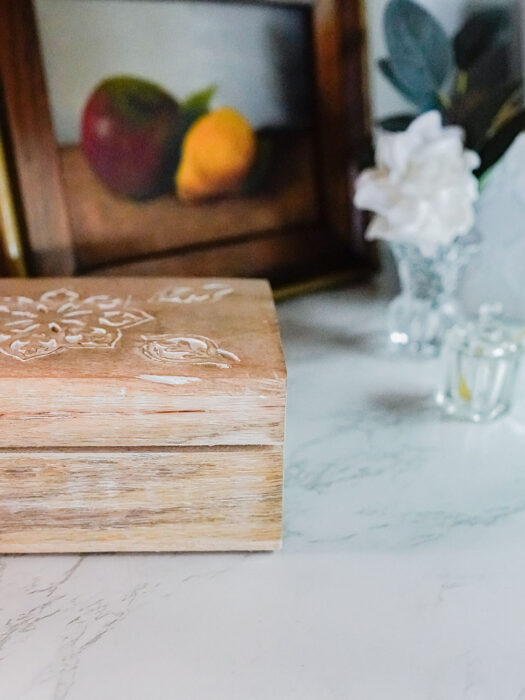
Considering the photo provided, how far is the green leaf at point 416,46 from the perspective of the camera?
25.5 inches

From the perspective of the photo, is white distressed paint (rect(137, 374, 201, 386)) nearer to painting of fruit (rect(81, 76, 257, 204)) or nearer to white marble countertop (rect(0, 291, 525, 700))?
white marble countertop (rect(0, 291, 525, 700))

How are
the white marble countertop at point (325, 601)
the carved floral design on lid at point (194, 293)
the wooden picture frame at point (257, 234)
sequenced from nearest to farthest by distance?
1. the white marble countertop at point (325, 601)
2. the carved floral design on lid at point (194, 293)
3. the wooden picture frame at point (257, 234)

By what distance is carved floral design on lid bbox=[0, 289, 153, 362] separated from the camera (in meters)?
0.40

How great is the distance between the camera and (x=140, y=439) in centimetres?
37

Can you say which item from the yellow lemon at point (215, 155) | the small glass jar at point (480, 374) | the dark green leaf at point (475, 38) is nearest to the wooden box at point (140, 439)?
the small glass jar at point (480, 374)

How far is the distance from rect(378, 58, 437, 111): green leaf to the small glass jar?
27cm

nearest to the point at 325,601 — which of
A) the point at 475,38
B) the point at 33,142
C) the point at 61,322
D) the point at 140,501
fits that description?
the point at 140,501

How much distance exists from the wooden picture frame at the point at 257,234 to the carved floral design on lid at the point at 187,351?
28 cm

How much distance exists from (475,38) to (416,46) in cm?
10

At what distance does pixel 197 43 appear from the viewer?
700 mm

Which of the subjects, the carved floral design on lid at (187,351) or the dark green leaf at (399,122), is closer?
the carved floral design on lid at (187,351)

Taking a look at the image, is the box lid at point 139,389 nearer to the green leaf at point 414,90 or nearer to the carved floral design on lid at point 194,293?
the carved floral design on lid at point 194,293

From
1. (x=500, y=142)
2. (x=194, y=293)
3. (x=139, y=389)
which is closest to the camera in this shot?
(x=139, y=389)

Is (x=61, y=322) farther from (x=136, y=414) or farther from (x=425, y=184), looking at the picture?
(x=425, y=184)
